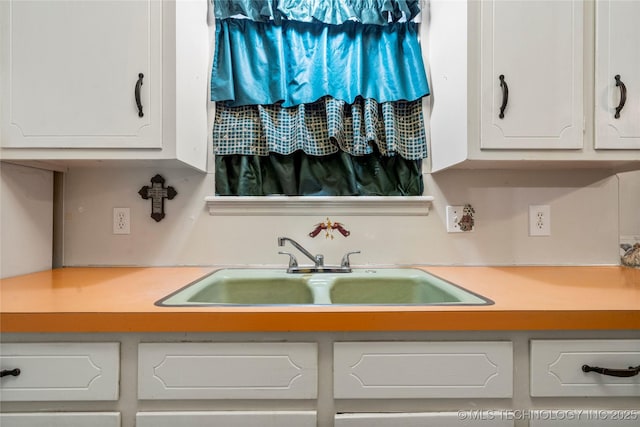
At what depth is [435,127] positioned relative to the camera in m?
1.42

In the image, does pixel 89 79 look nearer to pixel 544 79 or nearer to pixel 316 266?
pixel 316 266

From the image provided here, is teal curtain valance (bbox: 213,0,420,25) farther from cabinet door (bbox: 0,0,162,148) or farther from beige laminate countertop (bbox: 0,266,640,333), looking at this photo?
beige laminate countertop (bbox: 0,266,640,333)

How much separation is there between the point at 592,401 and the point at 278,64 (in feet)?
4.94

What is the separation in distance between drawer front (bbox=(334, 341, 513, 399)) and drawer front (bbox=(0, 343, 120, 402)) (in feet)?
1.77

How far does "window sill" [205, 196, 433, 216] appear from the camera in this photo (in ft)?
4.66

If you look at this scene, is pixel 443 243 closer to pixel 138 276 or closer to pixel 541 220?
pixel 541 220

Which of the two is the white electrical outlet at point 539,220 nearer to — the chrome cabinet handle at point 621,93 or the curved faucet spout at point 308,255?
the chrome cabinet handle at point 621,93

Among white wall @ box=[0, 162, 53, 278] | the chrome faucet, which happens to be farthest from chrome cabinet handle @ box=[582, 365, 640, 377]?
white wall @ box=[0, 162, 53, 278]

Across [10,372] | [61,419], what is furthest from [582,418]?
[10,372]

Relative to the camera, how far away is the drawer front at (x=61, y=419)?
78 cm

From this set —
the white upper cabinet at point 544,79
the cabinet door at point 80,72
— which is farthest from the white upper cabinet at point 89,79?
the white upper cabinet at point 544,79

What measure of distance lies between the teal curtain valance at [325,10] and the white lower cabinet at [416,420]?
144cm

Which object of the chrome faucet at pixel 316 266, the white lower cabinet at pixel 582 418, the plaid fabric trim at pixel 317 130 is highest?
the plaid fabric trim at pixel 317 130

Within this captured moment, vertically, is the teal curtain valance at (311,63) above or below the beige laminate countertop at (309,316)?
above
